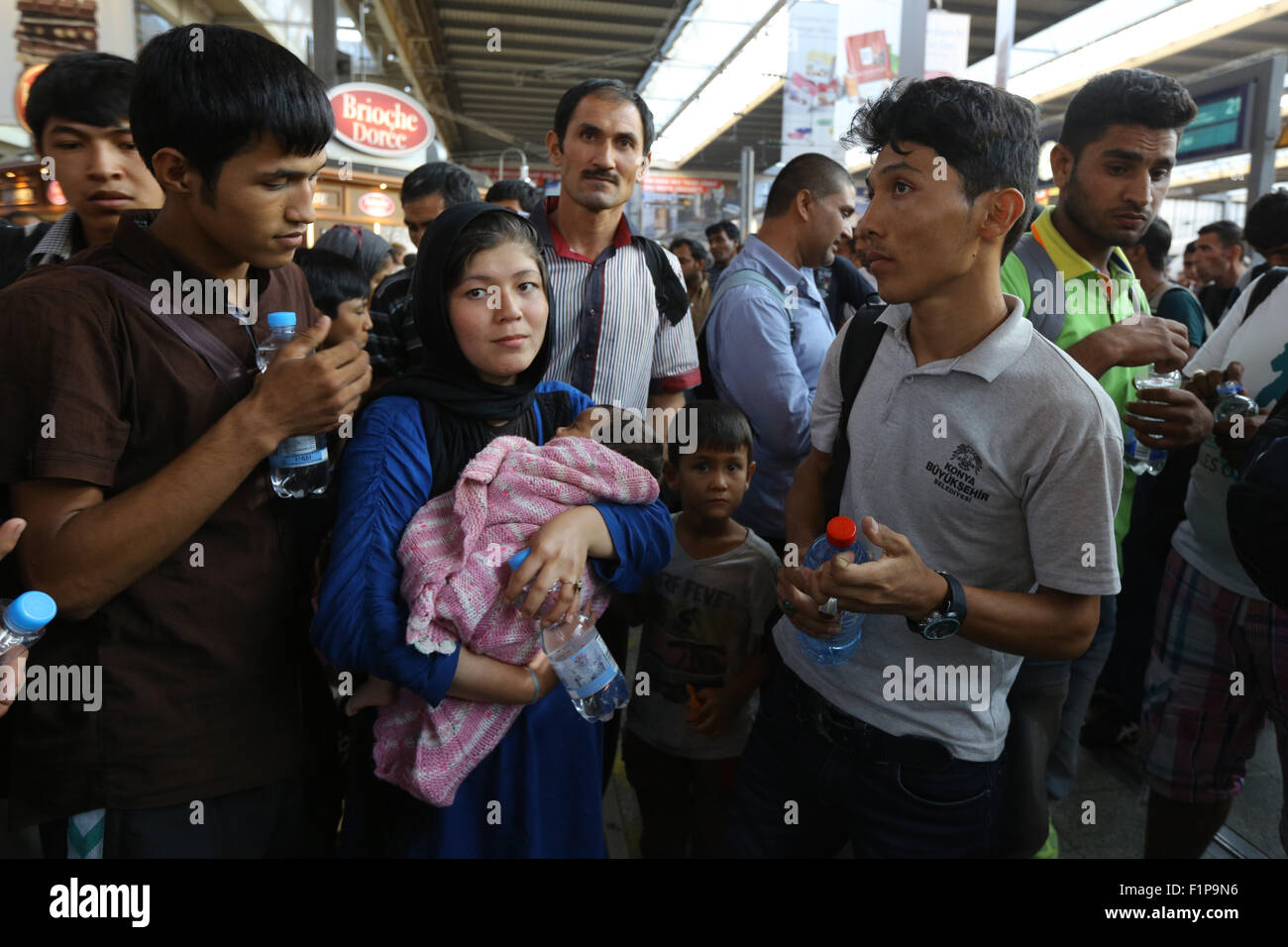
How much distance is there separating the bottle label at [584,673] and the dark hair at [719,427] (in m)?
0.87

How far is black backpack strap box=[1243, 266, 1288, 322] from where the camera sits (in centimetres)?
218

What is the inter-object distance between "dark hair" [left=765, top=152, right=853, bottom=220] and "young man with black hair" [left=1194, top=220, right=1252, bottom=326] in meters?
5.10

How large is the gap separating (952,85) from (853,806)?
144 cm

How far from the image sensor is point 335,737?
1.69 meters

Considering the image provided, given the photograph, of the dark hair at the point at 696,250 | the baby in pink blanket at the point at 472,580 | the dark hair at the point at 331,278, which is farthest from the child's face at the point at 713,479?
the dark hair at the point at 696,250

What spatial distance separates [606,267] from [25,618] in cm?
195

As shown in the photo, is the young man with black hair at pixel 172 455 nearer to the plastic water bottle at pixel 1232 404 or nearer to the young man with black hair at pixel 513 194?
the plastic water bottle at pixel 1232 404

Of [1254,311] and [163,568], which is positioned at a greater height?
[1254,311]

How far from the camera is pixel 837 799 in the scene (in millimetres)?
1607

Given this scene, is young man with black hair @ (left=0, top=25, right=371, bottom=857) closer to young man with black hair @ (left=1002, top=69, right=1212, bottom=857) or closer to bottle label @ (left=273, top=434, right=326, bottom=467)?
bottle label @ (left=273, top=434, right=326, bottom=467)

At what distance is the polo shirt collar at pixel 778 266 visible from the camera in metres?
2.97

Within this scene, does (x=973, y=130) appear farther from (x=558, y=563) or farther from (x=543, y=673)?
(x=543, y=673)

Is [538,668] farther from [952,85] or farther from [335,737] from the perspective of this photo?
[952,85]
